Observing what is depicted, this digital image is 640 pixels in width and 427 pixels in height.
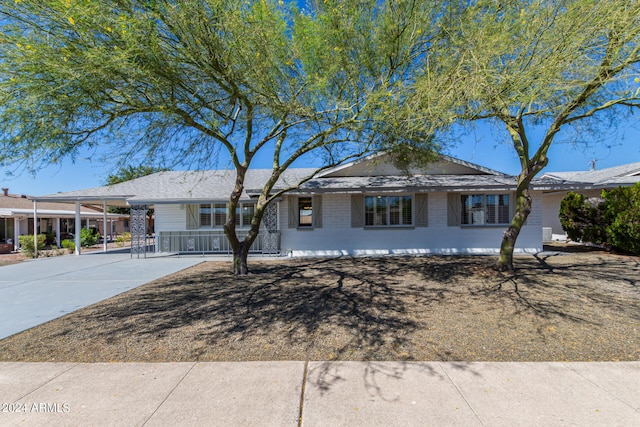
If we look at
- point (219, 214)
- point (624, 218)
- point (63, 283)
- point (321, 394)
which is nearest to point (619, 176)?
point (624, 218)

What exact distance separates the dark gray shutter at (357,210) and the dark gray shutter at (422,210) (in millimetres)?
2340

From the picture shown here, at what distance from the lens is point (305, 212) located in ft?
43.2

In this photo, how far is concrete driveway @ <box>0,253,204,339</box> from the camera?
5676 mm

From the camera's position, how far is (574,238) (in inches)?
591

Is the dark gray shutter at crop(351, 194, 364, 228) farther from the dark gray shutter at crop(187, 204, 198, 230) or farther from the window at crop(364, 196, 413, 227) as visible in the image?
the dark gray shutter at crop(187, 204, 198, 230)

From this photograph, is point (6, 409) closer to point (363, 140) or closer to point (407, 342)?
point (407, 342)

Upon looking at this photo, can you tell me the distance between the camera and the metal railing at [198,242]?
14.0 meters

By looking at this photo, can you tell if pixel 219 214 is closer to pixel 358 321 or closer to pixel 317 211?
pixel 317 211

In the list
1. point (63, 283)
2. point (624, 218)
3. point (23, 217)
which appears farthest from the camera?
point (23, 217)

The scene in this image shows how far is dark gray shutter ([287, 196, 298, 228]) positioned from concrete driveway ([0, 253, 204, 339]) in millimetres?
4002

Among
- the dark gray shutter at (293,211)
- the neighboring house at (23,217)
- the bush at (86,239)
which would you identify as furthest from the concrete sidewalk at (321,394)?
the neighboring house at (23,217)

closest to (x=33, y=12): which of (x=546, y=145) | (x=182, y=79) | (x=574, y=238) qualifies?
(x=182, y=79)

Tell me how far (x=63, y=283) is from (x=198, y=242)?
637cm

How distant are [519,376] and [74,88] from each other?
24.4 feet
